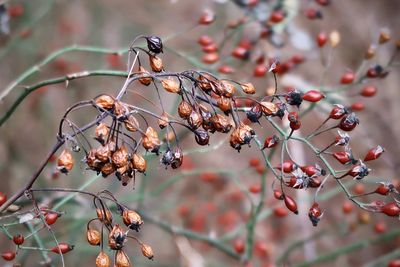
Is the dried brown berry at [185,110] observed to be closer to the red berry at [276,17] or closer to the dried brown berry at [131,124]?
the dried brown berry at [131,124]

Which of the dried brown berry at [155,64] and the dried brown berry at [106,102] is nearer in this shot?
the dried brown berry at [106,102]

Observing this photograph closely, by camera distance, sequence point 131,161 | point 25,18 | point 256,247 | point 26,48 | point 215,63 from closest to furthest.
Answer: point 131,161 → point 215,63 → point 256,247 → point 26,48 → point 25,18

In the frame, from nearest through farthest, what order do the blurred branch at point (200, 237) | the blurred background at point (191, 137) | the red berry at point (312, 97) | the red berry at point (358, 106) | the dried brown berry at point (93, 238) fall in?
the dried brown berry at point (93, 238) < the red berry at point (312, 97) < the red berry at point (358, 106) < the blurred branch at point (200, 237) < the blurred background at point (191, 137)

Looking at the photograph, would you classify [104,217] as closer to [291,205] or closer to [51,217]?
[51,217]

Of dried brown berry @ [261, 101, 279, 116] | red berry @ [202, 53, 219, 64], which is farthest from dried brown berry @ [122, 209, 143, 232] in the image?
red berry @ [202, 53, 219, 64]

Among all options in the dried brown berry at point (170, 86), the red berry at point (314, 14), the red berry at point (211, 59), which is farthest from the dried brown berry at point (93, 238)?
the red berry at point (314, 14)

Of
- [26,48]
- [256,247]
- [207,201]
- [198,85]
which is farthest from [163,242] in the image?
[198,85]

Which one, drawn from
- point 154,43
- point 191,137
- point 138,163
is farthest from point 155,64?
point 191,137

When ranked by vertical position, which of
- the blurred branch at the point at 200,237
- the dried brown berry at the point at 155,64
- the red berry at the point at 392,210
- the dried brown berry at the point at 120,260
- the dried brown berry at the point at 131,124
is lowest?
the dried brown berry at the point at 120,260

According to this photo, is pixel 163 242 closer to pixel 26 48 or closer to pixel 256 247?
pixel 256 247

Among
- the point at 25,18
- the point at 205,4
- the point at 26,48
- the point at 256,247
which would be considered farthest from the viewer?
the point at 205,4

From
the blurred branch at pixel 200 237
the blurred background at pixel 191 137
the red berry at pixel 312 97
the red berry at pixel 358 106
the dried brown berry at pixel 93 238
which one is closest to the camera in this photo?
the dried brown berry at pixel 93 238
